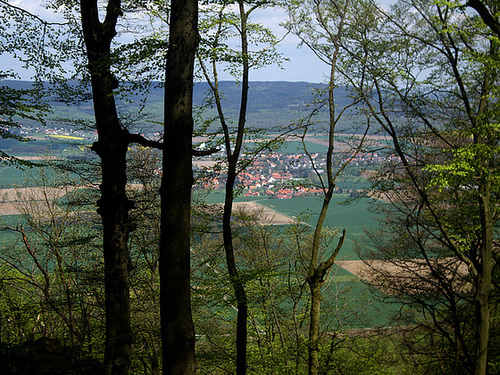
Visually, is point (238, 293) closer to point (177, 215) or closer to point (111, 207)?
point (111, 207)

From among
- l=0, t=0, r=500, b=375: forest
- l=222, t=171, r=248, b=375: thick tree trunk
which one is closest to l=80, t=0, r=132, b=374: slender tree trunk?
l=0, t=0, r=500, b=375: forest

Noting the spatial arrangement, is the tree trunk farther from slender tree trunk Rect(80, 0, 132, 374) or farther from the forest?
slender tree trunk Rect(80, 0, 132, 374)

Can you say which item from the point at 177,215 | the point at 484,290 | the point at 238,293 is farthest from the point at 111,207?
the point at 484,290

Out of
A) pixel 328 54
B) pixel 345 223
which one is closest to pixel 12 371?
pixel 328 54

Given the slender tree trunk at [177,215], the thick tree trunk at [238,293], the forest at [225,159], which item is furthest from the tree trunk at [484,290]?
the slender tree trunk at [177,215]

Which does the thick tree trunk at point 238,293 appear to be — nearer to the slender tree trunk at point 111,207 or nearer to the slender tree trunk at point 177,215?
the slender tree trunk at point 111,207

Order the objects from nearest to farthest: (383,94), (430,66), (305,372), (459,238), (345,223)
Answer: (459,238) < (430,66) < (383,94) < (305,372) < (345,223)

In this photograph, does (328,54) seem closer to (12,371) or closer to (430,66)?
(430,66)

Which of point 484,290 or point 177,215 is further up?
point 177,215
